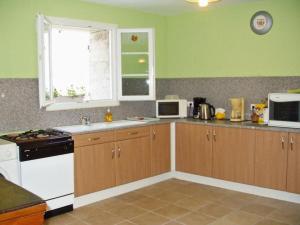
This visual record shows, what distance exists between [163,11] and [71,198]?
302 cm

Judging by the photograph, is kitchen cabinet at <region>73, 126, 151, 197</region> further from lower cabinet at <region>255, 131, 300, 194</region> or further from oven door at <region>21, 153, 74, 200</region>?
lower cabinet at <region>255, 131, 300, 194</region>

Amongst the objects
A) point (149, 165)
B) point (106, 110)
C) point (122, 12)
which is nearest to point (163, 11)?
point (122, 12)

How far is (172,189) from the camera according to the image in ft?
14.8

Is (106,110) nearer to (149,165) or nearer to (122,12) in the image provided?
(149,165)

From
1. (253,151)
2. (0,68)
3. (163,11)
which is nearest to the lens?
(0,68)

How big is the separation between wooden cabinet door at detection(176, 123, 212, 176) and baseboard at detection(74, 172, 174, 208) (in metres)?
0.32

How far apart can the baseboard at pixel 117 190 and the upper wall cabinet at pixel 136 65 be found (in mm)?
1143

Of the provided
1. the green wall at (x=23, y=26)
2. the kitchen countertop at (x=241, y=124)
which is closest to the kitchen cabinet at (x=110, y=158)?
the kitchen countertop at (x=241, y=124)

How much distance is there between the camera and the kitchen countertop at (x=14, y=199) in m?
1.51

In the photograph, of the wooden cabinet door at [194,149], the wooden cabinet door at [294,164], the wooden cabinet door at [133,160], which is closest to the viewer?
the wooden cabinet door at [294,164]

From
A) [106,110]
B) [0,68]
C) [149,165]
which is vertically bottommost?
[149,165]

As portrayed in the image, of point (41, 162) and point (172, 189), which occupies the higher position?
point (41, 162)

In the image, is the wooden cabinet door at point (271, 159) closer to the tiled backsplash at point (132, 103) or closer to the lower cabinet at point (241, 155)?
the lower cabinet at point (241, 155)

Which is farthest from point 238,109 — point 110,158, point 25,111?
point 25,111
